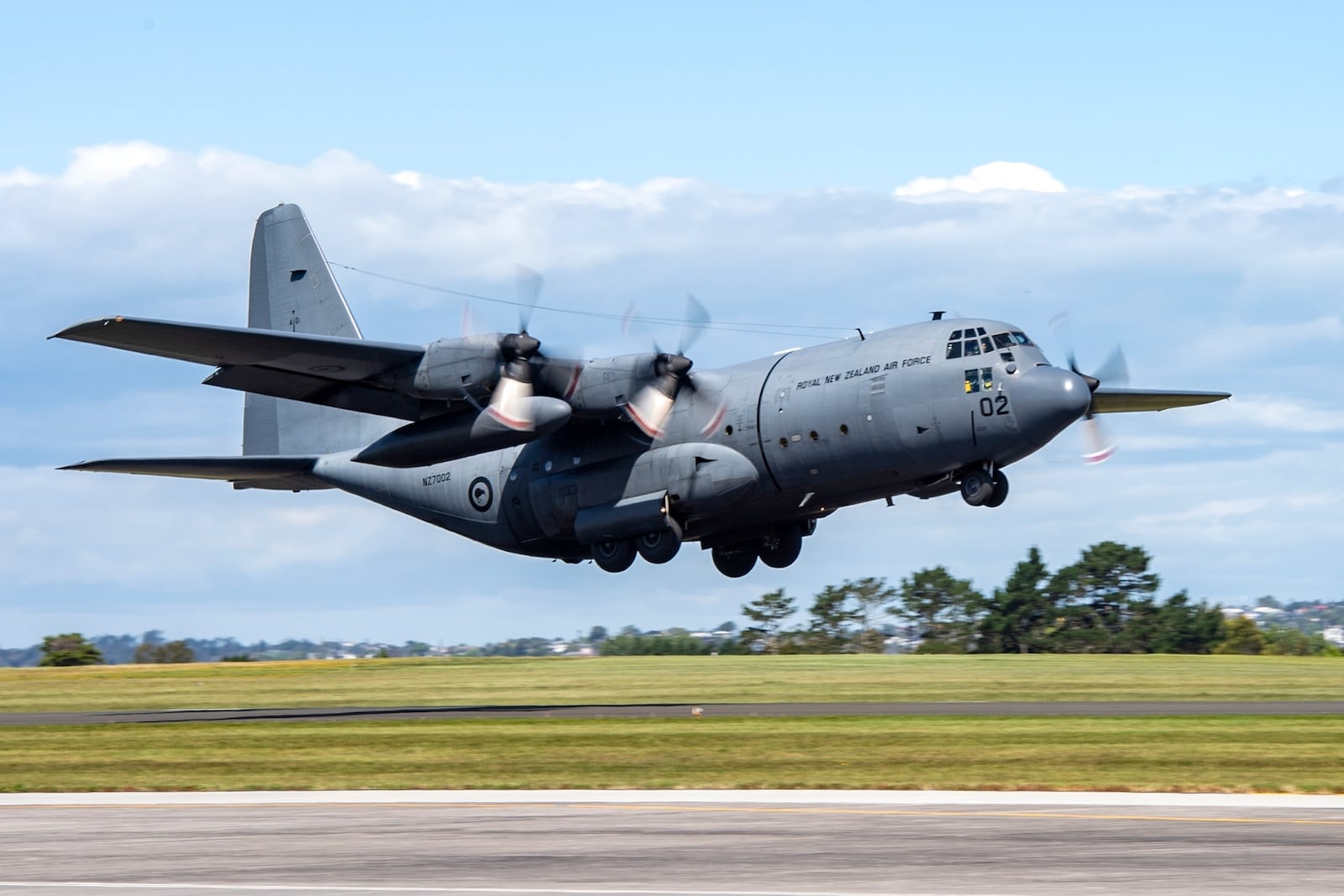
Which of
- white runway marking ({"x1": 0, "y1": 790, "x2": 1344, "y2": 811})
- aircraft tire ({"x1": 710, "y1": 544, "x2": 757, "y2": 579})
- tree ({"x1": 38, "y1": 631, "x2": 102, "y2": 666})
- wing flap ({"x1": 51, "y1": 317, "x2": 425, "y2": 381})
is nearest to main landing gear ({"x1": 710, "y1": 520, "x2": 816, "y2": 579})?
aircraft tire ({"x1": 710, "y1": 544, "x2": 757, "y2": 579})

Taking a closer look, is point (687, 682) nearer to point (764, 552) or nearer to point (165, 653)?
point (764, 552)

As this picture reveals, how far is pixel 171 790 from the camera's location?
71.6 feet

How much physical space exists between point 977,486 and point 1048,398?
2.85 metres

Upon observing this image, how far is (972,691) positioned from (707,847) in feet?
85.6

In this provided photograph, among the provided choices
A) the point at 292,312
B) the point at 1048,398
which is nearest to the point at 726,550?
the point at 1048,398

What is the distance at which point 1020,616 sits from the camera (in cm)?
8594

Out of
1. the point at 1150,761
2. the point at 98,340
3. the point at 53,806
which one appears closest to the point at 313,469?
the point at 98,340

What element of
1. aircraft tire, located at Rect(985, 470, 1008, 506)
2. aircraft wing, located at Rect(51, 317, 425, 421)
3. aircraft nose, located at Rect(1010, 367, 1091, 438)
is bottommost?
aircraft tire, located at Rect(985, 470, 1008, 506)

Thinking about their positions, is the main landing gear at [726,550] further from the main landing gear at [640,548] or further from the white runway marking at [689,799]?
the white runway marking at [689,799]

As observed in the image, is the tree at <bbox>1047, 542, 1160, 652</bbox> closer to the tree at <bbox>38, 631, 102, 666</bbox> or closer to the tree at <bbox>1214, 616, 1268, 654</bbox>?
the tree at <bbox>1214, 616, 1268, 654</bbox>

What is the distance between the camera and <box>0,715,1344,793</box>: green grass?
21219 mm

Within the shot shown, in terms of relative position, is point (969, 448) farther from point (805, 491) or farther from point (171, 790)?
point (171, 790)

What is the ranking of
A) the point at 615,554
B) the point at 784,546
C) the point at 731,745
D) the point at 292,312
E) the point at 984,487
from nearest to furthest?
the point at 731,745
the point at 984,487
the point at 615,554
the point at 784,546
the point at 292,312

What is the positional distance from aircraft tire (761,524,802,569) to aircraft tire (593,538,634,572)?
12.2 feet
